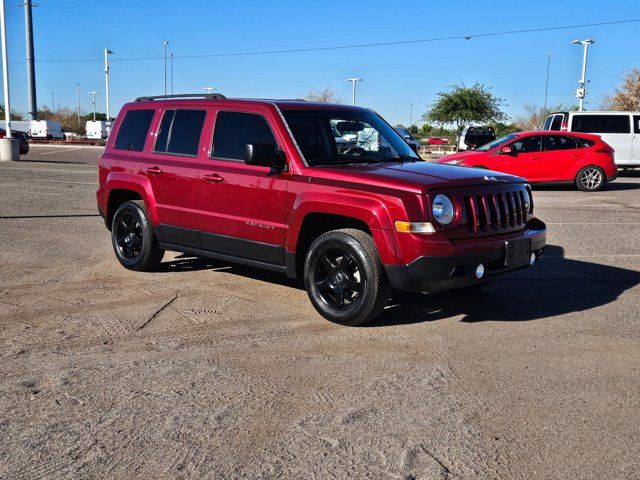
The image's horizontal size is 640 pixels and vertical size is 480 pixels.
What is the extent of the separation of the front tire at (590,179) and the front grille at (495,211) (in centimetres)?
1207

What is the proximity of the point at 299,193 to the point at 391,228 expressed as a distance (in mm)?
968

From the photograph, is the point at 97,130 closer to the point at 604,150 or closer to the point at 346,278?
the point at 604,150

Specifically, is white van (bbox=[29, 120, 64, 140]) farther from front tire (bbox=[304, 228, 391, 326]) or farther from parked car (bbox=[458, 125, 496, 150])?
front tire (bbox=[304, 228, 391, 326])

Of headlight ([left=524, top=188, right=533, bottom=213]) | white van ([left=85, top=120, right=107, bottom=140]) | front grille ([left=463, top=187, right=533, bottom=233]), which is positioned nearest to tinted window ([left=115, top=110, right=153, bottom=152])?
front grille ([left=463, top=187, right=533, bottom=233])

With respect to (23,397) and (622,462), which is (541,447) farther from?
(23,397)

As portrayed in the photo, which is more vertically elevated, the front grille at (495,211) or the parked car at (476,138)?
the parked car at (476,138)

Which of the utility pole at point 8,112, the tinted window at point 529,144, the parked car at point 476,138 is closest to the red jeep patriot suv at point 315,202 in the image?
the tinted window at point 529,144

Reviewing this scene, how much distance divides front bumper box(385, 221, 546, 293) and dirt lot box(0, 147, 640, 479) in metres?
0.43

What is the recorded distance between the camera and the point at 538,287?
23.0 ft

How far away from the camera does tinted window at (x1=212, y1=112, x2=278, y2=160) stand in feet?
20.6

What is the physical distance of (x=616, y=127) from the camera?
21016mm

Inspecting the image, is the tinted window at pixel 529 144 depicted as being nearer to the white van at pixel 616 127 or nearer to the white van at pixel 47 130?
the white van at pixel 616 127

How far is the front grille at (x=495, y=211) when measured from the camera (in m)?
5.38

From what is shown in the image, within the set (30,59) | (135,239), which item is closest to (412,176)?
(135,239)
